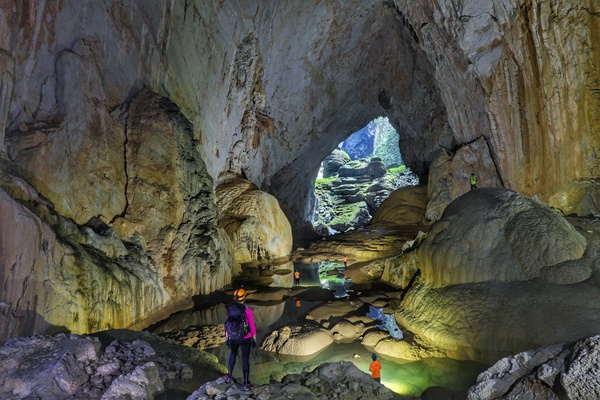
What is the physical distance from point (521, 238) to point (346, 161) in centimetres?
5813

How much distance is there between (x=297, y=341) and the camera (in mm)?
8359

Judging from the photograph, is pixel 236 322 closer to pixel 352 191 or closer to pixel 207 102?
pixel 207 102

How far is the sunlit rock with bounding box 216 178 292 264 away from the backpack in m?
12.4

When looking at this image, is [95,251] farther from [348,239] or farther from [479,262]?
[348,239]

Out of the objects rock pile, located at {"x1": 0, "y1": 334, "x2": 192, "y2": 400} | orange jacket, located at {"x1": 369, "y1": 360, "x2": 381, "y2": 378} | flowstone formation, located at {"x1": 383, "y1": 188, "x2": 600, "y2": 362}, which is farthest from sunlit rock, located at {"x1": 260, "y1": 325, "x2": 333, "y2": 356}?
rock pile, located at {"x1": 0, "y1": 334, "x2": 192, "y2": 400}

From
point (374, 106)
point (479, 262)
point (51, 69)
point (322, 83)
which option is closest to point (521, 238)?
point (479, 262)

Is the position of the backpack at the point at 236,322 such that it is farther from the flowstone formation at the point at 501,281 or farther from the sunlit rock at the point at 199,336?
the flowstone formation at the point at 501,281

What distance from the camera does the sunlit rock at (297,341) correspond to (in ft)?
27.0

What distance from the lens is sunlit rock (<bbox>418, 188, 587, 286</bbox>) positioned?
8.21m

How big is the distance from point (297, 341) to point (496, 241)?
554cm

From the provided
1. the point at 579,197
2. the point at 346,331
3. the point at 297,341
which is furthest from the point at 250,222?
the point at 579,197

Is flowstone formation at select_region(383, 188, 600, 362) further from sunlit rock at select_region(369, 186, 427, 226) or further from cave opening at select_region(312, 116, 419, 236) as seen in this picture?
A: cave opening at select_region(312, 116, 419, 236)

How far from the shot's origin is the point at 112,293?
8172 millimetres

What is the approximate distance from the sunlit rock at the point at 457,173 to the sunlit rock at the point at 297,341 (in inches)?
622
